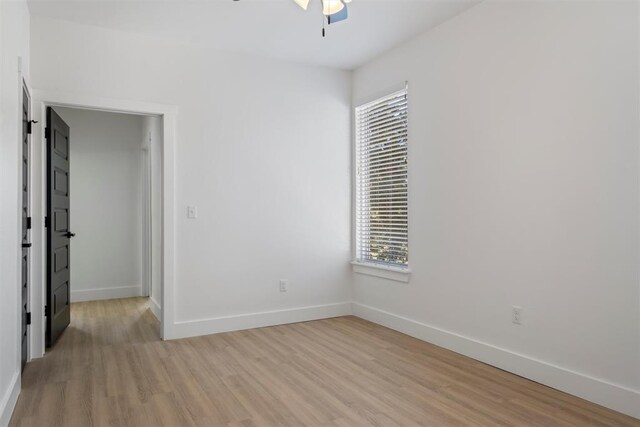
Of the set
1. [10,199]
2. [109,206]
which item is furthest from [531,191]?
[109,206]

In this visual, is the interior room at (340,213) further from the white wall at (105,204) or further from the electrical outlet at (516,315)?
the white wall at (105,204)

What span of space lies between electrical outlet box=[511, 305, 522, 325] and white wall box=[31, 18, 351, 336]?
2.16 meters

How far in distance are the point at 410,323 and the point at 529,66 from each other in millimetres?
2410

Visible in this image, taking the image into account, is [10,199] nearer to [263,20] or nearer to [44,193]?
[44,193]

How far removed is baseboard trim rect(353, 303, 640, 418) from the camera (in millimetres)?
2576

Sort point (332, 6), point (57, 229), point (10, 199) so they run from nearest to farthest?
1. point (332, 6)
2. point (10, 199)
3. point (57, 229)

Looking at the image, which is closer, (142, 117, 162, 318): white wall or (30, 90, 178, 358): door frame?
(30, 90, 178, 358): door frame

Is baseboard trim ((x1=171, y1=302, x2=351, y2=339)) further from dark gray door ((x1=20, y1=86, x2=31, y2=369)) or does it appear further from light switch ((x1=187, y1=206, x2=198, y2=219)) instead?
dark gray door ((x1=20, y1=86, x2=31, y2=369))

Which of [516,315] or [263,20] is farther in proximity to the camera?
[263,20]

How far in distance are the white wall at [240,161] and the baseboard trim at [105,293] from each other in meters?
2.47

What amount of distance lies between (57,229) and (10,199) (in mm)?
1582

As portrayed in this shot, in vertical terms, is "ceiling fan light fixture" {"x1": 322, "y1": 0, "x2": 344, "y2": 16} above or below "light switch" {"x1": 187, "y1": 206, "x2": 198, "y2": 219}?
above

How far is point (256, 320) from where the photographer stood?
456 cm

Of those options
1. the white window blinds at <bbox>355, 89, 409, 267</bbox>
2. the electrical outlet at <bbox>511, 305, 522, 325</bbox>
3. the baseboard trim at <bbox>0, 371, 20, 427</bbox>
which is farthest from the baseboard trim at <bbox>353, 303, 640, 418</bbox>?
the baseboard trim at <bbox>0, 371, 20, 427</bbox>
